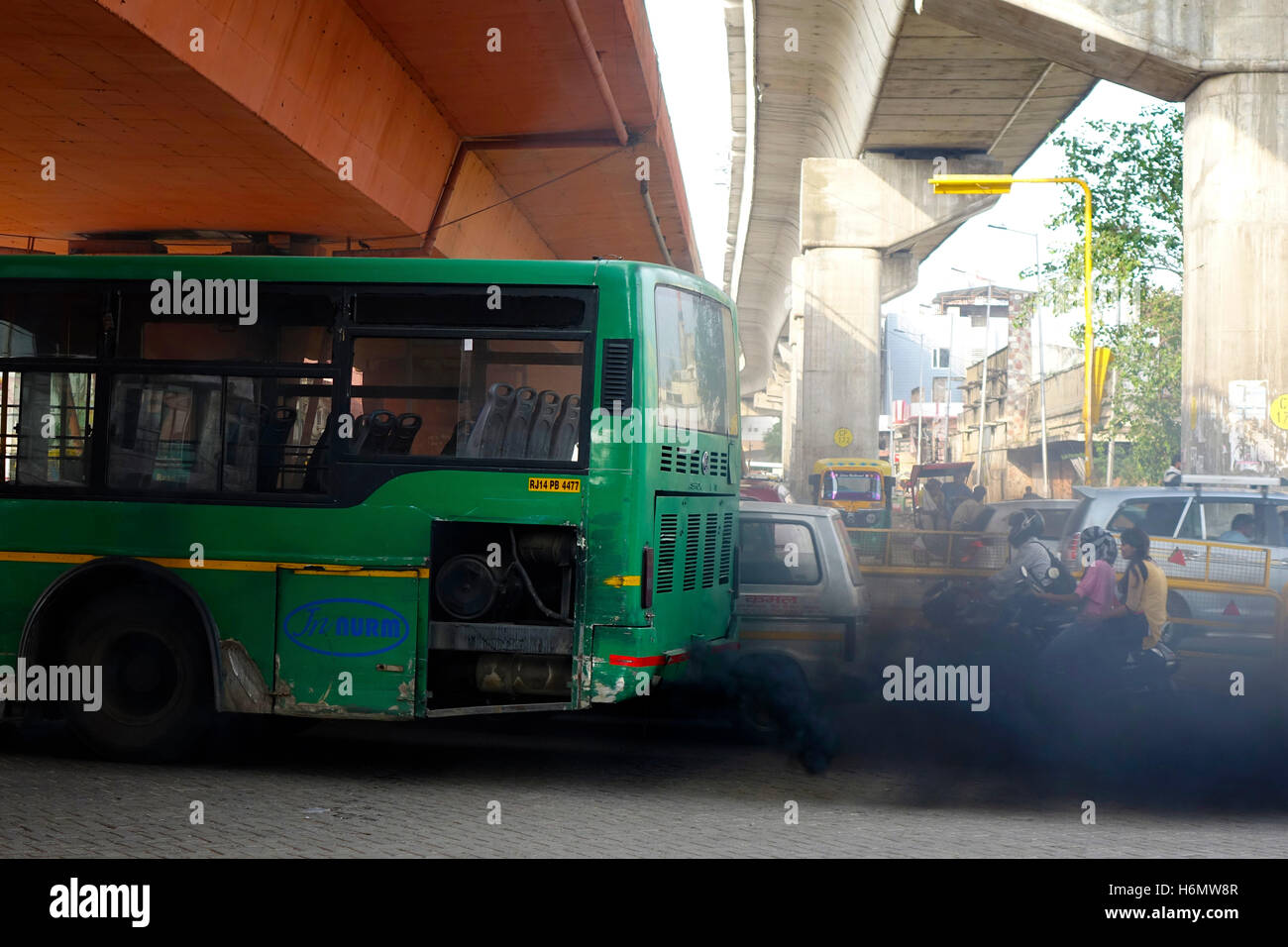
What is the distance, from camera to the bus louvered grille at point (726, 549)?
30.5ft

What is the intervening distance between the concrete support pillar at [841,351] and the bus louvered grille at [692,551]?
26.8 metres

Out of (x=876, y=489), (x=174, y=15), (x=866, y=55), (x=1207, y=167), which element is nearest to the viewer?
(x=174, y=15)

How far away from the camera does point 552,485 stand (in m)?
7.88

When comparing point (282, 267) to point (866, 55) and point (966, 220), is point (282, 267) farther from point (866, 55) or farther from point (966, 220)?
point (966, 220)

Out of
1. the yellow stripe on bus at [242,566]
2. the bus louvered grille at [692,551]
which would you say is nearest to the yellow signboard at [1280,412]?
the bus louvered grille at [692,551]

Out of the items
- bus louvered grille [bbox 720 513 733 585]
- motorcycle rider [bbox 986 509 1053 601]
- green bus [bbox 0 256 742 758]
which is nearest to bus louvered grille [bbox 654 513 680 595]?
green bus [bbox 0 256 742 758]

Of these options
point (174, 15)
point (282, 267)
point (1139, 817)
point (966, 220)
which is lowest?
point (1139, 817)

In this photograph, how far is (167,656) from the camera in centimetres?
836

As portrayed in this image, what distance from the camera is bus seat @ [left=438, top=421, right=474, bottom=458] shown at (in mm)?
8047

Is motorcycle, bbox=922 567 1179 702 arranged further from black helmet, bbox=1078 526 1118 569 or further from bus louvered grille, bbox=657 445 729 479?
bus louvered grille, bbox=657 445 729 479

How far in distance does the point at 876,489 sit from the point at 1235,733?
90.5 ft

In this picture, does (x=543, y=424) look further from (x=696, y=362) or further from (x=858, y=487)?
(x=858, y=487)

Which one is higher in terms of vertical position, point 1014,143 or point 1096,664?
point 1014,143

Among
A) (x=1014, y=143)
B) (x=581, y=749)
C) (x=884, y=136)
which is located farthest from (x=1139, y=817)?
(x=1014, y=143)
